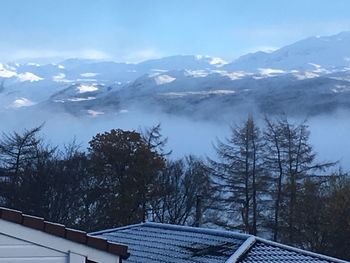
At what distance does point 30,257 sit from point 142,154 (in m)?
→ 24.3

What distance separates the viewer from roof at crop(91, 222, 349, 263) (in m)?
11.1

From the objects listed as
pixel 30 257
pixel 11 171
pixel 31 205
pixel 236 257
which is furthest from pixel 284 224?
pixel 30 257

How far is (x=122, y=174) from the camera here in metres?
29.4

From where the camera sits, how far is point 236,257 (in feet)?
35.3

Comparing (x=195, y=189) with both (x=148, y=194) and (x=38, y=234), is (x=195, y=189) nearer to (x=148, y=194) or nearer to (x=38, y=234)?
(x=148, y=194)

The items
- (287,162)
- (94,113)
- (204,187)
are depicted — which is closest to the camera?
(287,162)

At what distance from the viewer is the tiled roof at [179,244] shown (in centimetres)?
1127

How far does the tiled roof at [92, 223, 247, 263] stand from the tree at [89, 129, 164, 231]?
14.9 metres

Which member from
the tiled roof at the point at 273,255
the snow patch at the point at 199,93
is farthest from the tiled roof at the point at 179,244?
the snow patch at the point at 199,93

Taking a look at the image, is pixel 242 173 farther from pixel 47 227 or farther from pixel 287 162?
pixel 47 227

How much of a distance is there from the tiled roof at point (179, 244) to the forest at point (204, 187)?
46.0ft

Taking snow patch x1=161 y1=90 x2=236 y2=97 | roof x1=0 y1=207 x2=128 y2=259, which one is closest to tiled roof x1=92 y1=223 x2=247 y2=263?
roof x1=0 y1=207 x2=128 y2=259

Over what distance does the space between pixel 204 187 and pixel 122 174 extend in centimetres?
450

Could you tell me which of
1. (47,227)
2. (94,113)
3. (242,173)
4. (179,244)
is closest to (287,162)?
(242,173)
